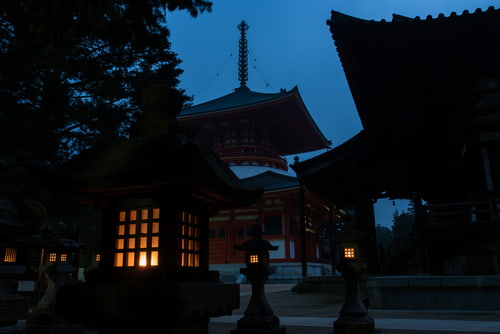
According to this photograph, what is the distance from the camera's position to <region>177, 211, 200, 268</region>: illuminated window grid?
3.72 meters

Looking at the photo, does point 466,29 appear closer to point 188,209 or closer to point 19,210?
point 188,209

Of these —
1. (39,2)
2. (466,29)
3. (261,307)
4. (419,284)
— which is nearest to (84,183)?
(39,2)

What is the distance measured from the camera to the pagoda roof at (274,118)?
90.7 ft

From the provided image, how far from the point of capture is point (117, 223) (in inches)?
150

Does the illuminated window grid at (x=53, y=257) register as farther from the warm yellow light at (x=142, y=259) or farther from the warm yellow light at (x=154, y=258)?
the warm yellow light at (x=154, y=258)

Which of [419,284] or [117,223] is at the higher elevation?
[117,223]

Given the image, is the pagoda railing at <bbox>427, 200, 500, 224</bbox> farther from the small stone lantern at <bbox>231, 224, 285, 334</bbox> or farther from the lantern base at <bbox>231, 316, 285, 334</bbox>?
the lantern base at <bbox>231, 316, 285, 334</bbox>

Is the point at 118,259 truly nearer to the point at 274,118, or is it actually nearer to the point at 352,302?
the point at 352,302

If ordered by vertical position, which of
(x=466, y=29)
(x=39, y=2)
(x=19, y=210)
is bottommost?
(x=19, y=210)

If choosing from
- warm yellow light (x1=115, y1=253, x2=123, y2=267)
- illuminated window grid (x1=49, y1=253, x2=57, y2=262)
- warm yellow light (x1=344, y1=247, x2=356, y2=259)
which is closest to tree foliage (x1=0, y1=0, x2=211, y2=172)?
illuminated window grid (x1=49, y1=253, x2=57, y2=262)

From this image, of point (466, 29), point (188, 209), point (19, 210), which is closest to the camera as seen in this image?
point (188, 209)

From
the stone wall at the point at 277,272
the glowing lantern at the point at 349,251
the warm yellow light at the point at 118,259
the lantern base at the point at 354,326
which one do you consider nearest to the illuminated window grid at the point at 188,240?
the warm yellow light at the point at 118,259

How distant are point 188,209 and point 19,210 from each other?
315 cm

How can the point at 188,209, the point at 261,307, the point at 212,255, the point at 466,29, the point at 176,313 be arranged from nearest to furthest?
the point at 176,313 < the point at 188,209 < the point at 261,307 < the point at 466,29 < the point at 212,255
